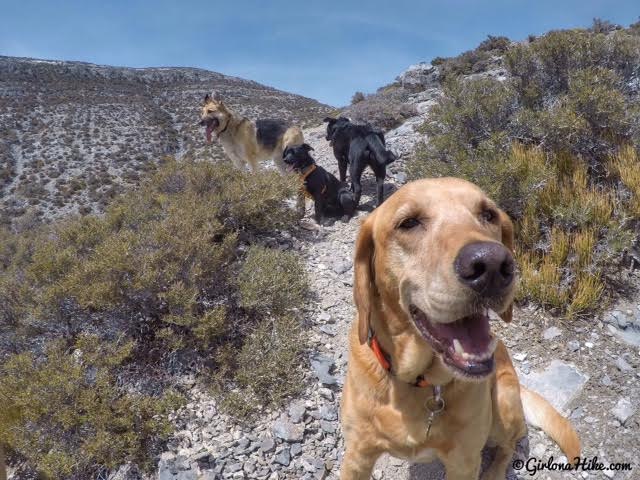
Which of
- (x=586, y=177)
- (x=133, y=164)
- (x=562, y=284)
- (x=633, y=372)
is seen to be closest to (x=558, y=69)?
(x=586, y=177)

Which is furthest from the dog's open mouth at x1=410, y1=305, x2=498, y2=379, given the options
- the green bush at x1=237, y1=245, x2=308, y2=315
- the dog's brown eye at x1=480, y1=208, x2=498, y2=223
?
the green bush at x1=237, y1=245, x2=308, y2=315

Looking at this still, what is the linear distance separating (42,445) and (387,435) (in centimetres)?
246

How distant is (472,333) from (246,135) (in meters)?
8.12

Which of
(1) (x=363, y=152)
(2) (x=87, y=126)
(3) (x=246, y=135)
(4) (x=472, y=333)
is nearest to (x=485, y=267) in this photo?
(4) (x=472, y=333)

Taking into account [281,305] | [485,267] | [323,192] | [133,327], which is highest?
[485,267]

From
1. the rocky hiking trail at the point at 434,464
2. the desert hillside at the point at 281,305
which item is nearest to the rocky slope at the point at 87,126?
the desert hillside at the point at 281,305

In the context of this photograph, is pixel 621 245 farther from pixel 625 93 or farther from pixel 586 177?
pixel 625 93

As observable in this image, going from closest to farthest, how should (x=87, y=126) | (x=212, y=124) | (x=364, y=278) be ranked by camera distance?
(x=364, y=278), (x=212, y=124), (x=87, y=126)

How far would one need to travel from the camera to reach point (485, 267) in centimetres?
121

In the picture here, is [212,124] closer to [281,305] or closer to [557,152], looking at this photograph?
[281,305]

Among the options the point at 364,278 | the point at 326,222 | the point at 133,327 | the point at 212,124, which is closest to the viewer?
the point at 364,278

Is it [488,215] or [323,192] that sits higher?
[488,215]

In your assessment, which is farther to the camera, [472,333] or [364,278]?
[364,278]

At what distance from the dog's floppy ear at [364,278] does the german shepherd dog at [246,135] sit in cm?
697
